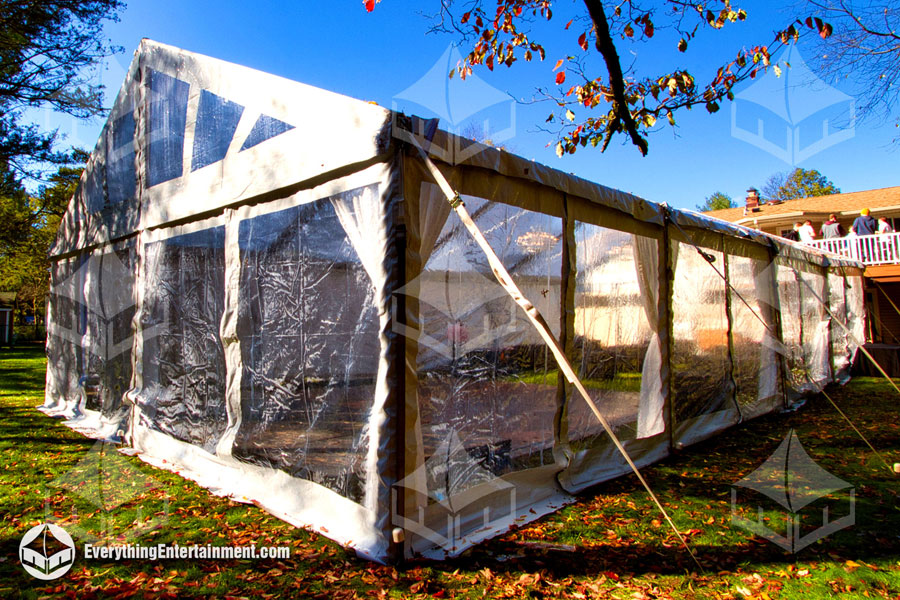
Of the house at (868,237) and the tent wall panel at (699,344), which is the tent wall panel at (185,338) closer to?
the tent wall panel at (699,344)

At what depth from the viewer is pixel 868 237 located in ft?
50.5

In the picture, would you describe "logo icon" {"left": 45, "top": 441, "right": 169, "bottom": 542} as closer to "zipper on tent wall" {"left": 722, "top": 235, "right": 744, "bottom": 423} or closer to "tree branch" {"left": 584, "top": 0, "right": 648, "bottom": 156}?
"tree branch" {"left": 584, "top": 0, "right": 648, "bottom": 156}

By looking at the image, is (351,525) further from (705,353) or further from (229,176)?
(705,353)

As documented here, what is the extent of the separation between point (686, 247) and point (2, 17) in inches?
428

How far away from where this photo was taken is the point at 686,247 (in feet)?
19.8

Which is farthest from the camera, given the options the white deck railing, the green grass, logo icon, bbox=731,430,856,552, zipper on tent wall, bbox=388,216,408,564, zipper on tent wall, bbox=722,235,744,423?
the white deck railing

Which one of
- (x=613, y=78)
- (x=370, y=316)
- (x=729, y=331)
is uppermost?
(x=613, y=78)

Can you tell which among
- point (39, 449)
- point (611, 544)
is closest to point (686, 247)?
point (611, 544)

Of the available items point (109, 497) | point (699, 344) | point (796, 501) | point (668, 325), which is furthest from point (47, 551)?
point (699, 344)

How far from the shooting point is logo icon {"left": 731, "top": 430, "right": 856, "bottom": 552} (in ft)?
11.5

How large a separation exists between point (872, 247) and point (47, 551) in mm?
19102

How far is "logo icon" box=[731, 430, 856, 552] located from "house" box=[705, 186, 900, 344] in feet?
37.3

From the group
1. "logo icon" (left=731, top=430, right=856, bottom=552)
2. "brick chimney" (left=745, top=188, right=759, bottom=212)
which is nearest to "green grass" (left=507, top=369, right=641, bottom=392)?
"logo icon" (left=731, top=430, right=856, bottom=552)

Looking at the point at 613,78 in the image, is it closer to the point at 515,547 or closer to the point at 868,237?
the point at 515,547
